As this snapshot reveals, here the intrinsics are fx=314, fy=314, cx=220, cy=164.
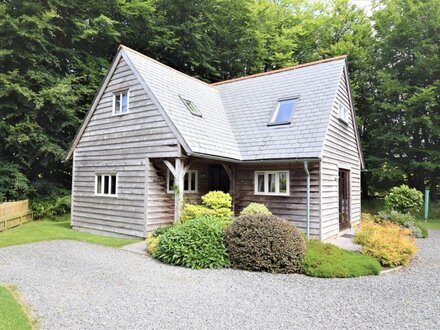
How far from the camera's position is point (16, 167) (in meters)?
17.7

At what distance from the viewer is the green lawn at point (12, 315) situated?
468 centimetres

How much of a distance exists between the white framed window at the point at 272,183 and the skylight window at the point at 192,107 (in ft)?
11.5

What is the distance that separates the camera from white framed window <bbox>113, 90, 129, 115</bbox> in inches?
524

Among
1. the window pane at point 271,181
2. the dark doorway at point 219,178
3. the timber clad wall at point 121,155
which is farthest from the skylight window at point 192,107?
the window pane at point 271,181

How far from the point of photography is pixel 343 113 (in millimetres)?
14414

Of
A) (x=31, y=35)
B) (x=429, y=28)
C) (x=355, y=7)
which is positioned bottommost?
(x=31, y=35)

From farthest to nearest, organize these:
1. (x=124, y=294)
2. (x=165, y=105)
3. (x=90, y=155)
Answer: (x=90, y=155)
(x=165, y=105)
(x=124, y=294)

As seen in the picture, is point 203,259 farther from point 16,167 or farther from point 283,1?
point 283,1

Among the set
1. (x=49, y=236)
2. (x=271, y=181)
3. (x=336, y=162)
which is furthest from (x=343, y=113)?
(x=49, y=236)

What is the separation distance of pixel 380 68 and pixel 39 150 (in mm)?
25606

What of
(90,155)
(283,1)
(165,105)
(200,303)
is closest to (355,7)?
(283,1)

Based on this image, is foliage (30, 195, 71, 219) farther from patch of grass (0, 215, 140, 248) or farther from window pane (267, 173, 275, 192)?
window pane (267, 173, 275, 192)

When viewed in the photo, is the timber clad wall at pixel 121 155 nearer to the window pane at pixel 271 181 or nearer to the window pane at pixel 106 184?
the window pane at pixel 106 184

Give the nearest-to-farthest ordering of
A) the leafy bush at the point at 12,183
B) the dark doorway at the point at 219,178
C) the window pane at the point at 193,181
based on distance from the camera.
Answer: the window pane at the point at 193,181 < the dark doorway at the point at 219,178 < the leafy bush at the point at 12,183
